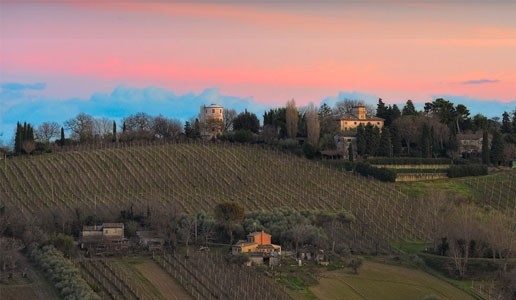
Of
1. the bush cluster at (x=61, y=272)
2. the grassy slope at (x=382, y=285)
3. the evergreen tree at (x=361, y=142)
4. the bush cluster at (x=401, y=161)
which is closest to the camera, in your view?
the bush cluster at (x=61, y=272)

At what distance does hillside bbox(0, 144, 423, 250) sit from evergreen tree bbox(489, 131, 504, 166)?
1189cm

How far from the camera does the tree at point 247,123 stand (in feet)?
269

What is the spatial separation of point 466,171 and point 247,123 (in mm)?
22854

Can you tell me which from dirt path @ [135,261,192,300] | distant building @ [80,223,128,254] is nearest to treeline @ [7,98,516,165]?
distant building @ [80,223,128,254]

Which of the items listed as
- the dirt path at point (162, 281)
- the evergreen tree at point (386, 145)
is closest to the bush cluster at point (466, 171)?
the evergreen tree at point (386, 145)

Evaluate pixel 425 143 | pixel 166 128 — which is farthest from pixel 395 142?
pixel 166 128

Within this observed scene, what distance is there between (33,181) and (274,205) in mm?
17446

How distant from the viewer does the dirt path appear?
131 feet

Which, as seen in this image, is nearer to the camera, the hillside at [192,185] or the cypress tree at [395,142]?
the hillside at [192,185]

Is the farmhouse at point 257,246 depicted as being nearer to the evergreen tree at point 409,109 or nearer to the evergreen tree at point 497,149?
the evergreen tree at point 497,149

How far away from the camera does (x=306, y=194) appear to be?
205ft

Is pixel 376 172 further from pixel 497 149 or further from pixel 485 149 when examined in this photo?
pixel 497 149

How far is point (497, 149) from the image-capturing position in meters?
71.9

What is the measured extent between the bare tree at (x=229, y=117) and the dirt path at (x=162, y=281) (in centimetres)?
4316
